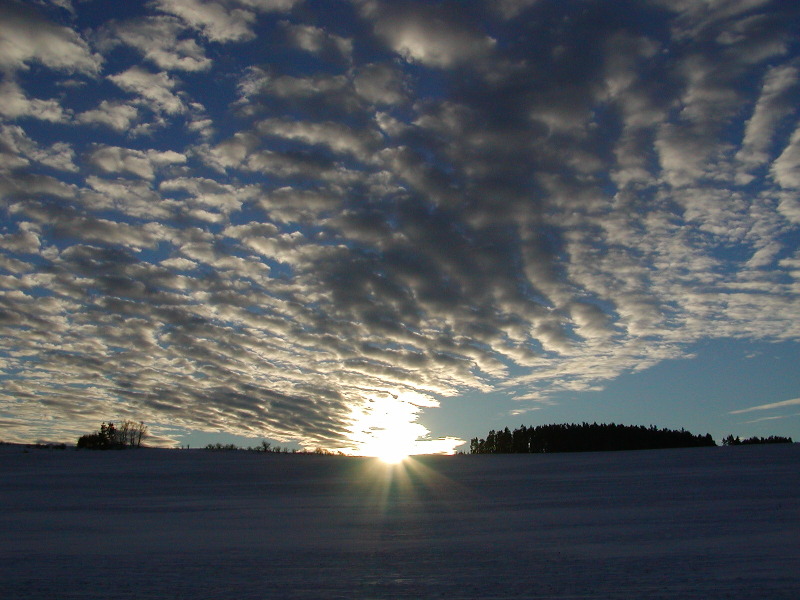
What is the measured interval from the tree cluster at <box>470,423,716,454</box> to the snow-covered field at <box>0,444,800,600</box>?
182 feet

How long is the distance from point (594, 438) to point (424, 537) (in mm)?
78210

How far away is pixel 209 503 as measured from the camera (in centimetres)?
1656

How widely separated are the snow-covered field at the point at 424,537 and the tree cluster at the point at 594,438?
182 feet

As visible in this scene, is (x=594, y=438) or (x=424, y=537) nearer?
(x=424, y=537)

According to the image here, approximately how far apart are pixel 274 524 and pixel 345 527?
156cm

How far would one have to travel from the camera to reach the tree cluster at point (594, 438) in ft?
245

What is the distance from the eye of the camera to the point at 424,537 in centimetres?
971

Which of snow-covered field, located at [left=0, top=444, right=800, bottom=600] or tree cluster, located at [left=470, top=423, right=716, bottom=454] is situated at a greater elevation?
tree cluster, located at [left=470, top=423, right=716, bottom=454]

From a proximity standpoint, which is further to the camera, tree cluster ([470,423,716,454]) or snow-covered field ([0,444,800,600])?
tree cluster ([470,423,716,454])

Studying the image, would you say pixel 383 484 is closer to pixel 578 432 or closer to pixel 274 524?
pixel 274 524

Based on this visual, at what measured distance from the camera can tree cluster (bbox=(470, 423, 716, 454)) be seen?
7462 cm

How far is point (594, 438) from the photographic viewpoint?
82.2m

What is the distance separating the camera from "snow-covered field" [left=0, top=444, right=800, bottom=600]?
6.36 metres

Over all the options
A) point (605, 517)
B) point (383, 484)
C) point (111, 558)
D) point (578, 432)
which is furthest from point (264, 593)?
point (578, 432)
